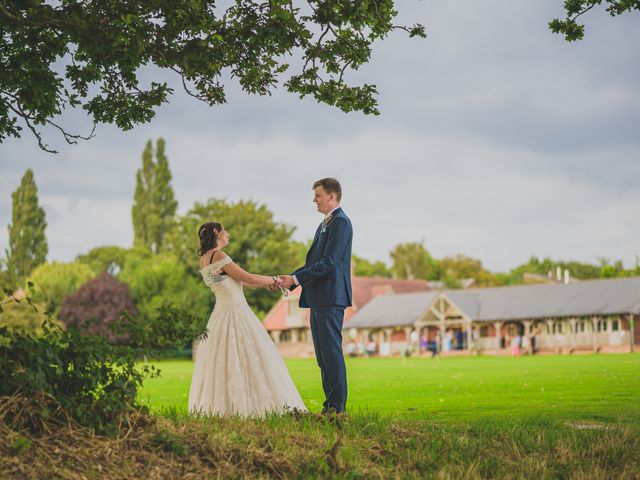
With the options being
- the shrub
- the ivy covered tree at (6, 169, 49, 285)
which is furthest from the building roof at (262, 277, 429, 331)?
the shrub

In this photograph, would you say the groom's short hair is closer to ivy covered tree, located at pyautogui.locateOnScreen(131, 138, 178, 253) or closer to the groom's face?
the groom's face

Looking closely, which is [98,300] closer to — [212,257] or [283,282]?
[212,257]

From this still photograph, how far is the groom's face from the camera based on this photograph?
9.12m

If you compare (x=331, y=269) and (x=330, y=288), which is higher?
(x=331, y=269)

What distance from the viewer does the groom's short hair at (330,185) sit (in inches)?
358

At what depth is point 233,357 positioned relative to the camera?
390 inches

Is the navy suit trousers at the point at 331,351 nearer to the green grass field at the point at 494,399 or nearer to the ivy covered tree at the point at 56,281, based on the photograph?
the green grass field at the point at 494,399

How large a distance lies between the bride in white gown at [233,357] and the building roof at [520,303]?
59.8 metres

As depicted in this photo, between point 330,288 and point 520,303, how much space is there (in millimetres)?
66567

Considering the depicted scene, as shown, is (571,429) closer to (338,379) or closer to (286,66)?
(338,379)

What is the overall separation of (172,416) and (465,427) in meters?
3.09

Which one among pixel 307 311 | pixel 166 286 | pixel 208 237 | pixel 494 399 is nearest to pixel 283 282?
pixel 208 237

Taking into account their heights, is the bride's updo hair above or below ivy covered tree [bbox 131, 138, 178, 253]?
below

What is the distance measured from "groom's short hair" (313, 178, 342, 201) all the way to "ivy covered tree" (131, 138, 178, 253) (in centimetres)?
8877
